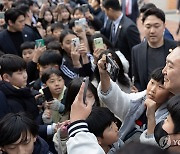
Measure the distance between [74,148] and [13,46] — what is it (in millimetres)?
3746

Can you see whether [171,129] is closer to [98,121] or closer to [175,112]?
[175,112]

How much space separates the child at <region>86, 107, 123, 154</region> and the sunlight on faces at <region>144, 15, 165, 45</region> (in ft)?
5.41

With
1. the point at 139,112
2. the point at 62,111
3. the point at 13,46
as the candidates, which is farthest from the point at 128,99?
the point at 13,46

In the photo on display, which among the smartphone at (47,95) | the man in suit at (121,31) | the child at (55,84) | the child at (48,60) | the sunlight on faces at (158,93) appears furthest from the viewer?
the man in suit at (121,31)

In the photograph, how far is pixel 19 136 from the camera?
7.32 ft

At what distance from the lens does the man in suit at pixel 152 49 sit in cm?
376

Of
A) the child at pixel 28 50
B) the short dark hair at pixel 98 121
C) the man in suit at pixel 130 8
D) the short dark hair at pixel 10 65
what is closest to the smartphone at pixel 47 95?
the short dark hair at pixel 10 65

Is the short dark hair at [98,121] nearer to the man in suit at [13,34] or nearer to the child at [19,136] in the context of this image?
the child at [19,136]

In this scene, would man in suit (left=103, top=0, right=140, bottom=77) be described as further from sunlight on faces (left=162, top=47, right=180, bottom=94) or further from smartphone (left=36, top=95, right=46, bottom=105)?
sunlight on faces (left=162, top=47, right=180, bottom=94)

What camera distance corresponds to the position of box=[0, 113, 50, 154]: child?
2225 millimetres

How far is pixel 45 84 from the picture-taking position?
11.6ft

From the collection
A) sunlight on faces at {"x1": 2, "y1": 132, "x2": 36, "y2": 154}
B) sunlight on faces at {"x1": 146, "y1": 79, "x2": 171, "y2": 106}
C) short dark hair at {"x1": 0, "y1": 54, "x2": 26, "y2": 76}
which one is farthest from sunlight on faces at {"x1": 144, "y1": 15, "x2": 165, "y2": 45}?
sunlight on faces at {"x1": 2, "y1": 132, "x2": 36, "y2": 154}

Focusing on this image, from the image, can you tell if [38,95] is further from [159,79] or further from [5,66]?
[159,79]

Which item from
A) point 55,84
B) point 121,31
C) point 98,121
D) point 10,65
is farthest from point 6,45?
point 98,121
